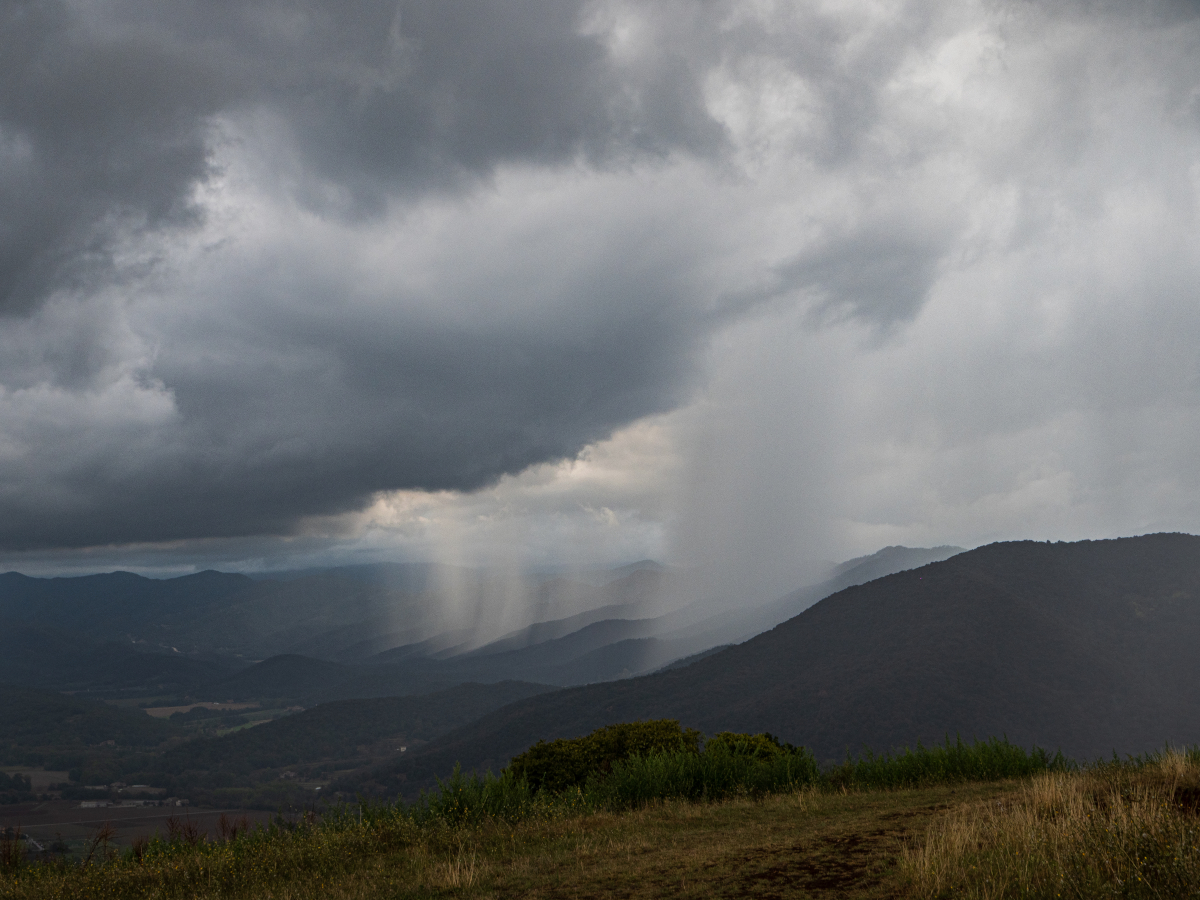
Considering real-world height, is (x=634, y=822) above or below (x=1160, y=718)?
above

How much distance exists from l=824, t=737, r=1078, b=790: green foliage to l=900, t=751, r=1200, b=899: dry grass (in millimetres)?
6851

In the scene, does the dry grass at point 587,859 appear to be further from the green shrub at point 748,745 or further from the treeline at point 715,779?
the green shrub at point 748,745

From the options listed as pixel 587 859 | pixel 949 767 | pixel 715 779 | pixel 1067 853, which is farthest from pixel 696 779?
pixel 1067 853

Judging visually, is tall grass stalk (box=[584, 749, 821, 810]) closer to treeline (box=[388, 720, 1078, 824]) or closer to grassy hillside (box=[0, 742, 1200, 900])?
treeline (box=[388, 720, 1078, 824])

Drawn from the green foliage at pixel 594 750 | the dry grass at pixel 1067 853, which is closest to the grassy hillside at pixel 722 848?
the dry grass at pixel 1067 853

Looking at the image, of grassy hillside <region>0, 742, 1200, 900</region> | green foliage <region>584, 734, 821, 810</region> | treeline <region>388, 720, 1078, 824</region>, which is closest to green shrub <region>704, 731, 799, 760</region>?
treeline <region>388, 720, 1078, 824</region>

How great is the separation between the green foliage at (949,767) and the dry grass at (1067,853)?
6851mm

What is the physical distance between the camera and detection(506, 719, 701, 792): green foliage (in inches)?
946

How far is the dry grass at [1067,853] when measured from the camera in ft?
22.2

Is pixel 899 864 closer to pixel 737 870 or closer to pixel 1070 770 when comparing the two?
pixel 737 870

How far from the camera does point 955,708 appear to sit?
648 ft

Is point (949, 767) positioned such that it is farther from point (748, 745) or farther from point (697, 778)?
point (748, 745)

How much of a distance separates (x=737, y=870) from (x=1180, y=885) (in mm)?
4712

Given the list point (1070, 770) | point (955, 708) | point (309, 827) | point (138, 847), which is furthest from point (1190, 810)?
point (955, 708)
